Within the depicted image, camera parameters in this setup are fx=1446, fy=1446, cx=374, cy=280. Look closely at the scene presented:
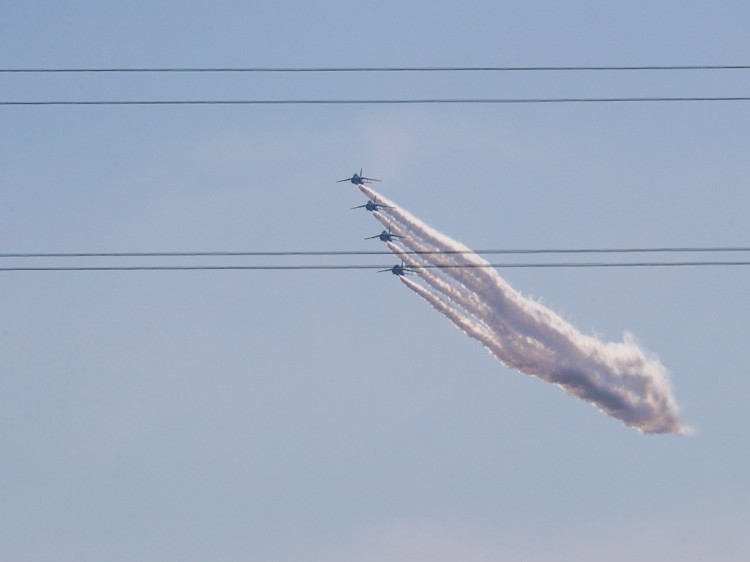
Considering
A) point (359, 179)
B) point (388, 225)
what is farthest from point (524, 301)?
point (359, 179)

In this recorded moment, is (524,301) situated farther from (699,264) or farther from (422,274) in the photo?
(699,264)

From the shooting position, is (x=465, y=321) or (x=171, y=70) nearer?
(x=171, y=70)

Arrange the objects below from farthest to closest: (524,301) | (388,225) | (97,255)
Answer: (388,225) < (524,301) < (97,255)

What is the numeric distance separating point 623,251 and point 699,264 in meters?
2.86

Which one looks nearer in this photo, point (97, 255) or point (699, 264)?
point (97, 255)

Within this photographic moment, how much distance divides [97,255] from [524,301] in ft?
216

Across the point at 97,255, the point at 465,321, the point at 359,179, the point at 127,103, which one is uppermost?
the point at 359,179

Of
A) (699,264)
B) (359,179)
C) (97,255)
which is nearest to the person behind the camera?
(97,255)

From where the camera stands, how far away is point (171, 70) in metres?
47.9

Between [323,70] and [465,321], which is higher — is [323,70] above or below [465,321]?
below

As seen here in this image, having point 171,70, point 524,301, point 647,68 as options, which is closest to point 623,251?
point 647,68

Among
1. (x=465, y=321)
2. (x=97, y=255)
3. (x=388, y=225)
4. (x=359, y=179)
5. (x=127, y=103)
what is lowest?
(x=97, y=255)

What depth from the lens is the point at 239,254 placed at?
44.2 metres

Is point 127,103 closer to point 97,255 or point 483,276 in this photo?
A: point 97,255
